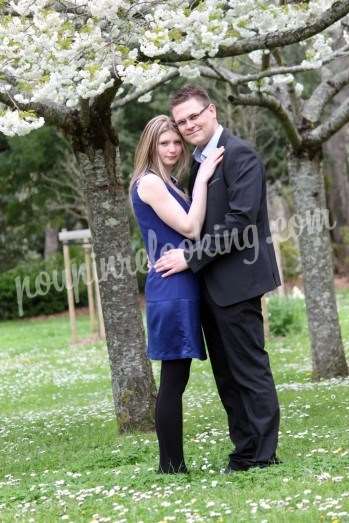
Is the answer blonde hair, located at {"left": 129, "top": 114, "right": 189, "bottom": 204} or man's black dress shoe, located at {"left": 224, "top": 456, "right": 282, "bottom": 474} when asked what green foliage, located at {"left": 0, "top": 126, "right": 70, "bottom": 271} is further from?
man's black dress shoe, located at {"left": 224, "top": 456, "right": 282, "bottom": 474}

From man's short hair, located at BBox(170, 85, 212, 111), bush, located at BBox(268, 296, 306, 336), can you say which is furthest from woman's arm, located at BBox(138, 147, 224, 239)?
bush, located at BBox(268, 296, 306, 336)

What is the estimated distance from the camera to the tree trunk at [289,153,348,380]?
966 cm

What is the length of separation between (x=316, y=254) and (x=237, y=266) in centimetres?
472

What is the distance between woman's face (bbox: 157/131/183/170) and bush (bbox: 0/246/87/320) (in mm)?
21260

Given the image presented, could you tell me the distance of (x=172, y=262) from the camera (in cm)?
510

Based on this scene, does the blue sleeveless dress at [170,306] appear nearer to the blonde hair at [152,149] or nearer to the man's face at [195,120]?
the blonde hair at [152,149]

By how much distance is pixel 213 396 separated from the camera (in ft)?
31.3

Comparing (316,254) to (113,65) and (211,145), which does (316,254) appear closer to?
(113,65)

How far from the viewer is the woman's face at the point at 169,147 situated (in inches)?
207

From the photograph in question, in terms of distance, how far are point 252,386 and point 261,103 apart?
4.51 m

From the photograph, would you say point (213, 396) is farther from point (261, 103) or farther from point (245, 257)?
point (245, 257)

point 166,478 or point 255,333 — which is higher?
point 255,333

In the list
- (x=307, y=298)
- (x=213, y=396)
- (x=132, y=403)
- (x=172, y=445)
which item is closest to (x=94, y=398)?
(x=213, y=396)

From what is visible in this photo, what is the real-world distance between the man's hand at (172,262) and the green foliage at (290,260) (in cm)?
2074
